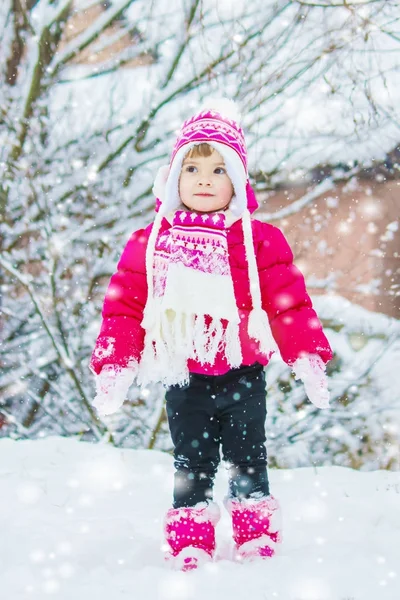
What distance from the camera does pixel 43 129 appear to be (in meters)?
5.83

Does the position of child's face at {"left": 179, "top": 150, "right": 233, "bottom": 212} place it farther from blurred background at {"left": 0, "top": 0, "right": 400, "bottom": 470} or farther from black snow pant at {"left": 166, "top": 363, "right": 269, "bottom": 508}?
blurred background at {"left": 0, "top": 0, "right": 400, "bottom": 470}

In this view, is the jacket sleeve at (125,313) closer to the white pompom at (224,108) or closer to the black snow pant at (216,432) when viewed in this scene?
the black snow pant at (216,432)

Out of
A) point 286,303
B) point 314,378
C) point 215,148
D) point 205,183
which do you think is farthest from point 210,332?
point 215,148

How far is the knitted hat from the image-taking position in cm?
224

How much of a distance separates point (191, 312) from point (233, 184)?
566mm

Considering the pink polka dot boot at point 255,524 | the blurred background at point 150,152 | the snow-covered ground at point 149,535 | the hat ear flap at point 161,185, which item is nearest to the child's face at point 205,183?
the hat ear flap at point 161,185

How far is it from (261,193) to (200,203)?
414cm

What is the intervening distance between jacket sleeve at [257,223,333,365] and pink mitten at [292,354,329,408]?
4 cm

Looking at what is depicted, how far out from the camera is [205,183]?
2291 millimetres

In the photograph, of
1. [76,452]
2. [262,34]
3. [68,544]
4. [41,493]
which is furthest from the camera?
[262,34]

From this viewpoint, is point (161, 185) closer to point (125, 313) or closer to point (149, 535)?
point (125, 313)

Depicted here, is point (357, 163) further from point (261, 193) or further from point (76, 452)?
point (76, 452)

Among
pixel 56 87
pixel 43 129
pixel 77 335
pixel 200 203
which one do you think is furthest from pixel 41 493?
pixel 56 87

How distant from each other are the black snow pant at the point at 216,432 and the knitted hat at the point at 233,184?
0.19m
